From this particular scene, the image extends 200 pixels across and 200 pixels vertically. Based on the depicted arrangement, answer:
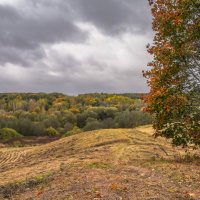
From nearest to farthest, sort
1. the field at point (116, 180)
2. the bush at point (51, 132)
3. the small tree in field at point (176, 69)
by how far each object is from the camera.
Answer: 1. the field at point (116, 180)
2. the small tree in field at point (176, 69)
3. the bush at point (51, 132)

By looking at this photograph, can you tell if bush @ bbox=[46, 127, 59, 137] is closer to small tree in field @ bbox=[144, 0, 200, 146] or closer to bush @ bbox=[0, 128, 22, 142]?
bush @ bbox=[0, 128, 22, 142]

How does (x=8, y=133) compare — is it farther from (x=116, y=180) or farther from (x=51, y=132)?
(x=116, y=180)

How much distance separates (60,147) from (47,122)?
63.7 meters

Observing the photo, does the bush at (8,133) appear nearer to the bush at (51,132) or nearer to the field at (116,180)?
the bush at (51,132)

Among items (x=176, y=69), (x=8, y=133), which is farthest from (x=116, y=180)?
(x=8, y=133)

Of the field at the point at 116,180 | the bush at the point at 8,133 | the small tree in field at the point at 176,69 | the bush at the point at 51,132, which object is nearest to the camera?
the field at the point at 116,180

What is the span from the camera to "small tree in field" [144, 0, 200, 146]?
63.5 ft

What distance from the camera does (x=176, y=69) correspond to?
1980cm

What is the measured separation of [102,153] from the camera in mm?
24734

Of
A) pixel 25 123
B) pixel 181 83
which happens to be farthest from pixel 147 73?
pixel 25 123

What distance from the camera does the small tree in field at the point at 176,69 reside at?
19344 mm

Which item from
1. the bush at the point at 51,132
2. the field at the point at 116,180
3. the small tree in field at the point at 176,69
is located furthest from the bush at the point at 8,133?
the small tree in field at the point at 176,69

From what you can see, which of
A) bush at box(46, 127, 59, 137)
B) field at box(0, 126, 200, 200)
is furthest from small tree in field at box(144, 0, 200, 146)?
bush at box(46, 127, 59, 137)

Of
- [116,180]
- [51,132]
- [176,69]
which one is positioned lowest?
[51,132]
